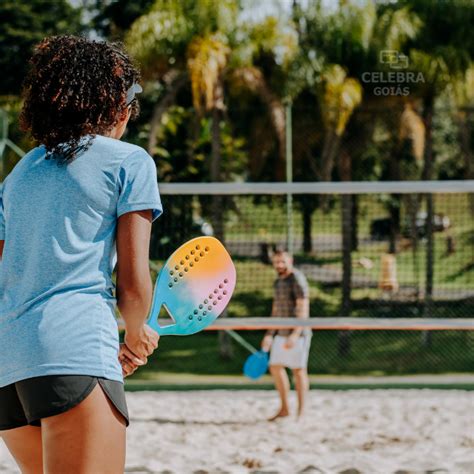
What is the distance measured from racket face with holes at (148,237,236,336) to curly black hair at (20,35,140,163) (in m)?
0.36

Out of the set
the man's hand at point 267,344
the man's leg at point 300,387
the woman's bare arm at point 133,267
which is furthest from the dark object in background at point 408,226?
the woman's bare arm at point 133,267

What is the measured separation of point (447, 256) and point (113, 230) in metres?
6.89

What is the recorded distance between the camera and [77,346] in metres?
1.65

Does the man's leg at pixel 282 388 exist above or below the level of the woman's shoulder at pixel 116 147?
below

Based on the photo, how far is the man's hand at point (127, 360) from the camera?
1839 mm

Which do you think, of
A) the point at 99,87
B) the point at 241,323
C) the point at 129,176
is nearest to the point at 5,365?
the point at 129,176

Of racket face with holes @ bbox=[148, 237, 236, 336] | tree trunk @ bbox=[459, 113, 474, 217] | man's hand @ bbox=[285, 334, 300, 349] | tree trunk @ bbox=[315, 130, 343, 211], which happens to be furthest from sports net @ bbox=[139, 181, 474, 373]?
racket face with holes @ bbox=[148, 237, 236, 336]

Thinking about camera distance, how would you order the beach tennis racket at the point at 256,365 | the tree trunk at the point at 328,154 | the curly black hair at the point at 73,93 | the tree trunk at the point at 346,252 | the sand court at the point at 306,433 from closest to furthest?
the curly black hair at the point at 73,93 → the sand court at the point at 306,433 → the beach tennis racket at the point at 256,365 → the tree trunk at the point at 346,252 → the tree trunk at the point at 328,154

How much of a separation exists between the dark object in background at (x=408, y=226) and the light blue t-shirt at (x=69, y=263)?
21.9ft

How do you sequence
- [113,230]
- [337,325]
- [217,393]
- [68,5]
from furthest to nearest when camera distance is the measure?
[68,5]
[217,393]
[337,325]
[113,230]

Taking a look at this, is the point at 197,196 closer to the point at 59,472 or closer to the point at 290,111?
the point at 290,111

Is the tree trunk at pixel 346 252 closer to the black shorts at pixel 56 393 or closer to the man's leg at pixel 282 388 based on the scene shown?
the man's leg at pixel 282 388

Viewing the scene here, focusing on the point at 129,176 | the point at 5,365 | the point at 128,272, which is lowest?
the point at 5,365

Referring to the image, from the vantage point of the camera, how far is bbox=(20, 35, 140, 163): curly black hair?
175cm
